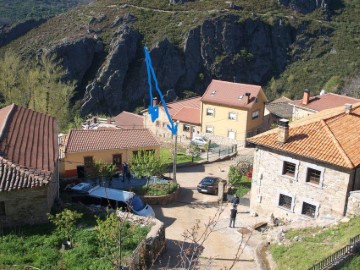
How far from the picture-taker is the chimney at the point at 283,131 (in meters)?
22.9

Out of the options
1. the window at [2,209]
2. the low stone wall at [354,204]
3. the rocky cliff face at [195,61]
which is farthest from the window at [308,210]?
the rocky cliff face at [195,61]

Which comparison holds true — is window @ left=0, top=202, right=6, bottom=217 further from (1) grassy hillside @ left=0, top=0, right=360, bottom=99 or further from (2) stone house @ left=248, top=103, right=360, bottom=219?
(1) grassy hillside @ left=0, top=0, right=360, bottom=99

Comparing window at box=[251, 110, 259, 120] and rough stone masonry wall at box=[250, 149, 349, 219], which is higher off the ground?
rough stone masonry wall at box=[250, 149, 349, 219]

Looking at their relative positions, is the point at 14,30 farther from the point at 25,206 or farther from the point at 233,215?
the point at 233,215

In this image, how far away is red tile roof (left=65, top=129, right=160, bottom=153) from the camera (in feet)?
102

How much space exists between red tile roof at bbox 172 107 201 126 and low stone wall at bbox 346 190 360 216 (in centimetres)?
3096

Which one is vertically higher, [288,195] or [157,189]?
[288,195]

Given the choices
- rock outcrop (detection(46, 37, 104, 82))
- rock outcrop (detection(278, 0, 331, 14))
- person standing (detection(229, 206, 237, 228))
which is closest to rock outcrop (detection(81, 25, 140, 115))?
rock outcrop (detection(46, 37, 104, 82))

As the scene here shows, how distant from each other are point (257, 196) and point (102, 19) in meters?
87.6

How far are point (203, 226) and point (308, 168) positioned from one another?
614 centimetres

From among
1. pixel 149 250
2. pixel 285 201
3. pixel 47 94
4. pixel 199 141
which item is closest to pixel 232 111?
pixel 199 141

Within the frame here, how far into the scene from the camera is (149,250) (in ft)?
57.4

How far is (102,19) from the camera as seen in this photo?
10388cm

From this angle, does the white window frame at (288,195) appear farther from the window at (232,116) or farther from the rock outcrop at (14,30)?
the rock outcrop at (14,30)
